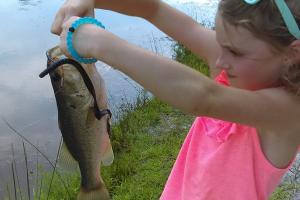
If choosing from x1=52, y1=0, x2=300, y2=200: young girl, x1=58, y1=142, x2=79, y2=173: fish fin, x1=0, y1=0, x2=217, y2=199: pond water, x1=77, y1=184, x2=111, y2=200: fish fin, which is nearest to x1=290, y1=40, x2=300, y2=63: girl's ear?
x1=52, y1=0, x2=300, y2=200: young girl

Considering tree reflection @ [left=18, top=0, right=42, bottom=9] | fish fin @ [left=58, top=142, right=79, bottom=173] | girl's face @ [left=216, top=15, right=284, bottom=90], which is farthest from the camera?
tree reflection @ [left=18, top=0, right=42, bottom=9]

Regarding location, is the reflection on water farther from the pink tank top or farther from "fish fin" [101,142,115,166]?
the pink tank top

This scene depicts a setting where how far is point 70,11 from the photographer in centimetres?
167

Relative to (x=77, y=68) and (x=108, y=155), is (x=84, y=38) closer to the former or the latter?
(x=77, y=68)

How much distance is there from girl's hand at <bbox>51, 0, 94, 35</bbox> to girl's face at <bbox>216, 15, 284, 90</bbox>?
0.42 meters

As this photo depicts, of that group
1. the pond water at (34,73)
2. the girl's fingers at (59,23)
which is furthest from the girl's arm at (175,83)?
the pond water at (34,73)

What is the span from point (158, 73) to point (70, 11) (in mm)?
390

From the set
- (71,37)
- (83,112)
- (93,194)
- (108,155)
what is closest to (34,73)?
(93,194)

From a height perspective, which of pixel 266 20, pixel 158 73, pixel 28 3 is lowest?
pixel 28 3

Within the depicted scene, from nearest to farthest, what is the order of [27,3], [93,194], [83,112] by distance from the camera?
[83,112]
[93,194]
[27,3]

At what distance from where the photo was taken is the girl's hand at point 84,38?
148cm

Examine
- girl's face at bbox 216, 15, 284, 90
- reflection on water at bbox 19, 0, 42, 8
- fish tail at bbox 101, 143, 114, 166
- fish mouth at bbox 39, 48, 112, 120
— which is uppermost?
girl's face at bbox 216, 15, 284, 90

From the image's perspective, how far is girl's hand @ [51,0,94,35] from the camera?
5.42ft

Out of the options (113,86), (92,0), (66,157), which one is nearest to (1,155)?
(113,86)
